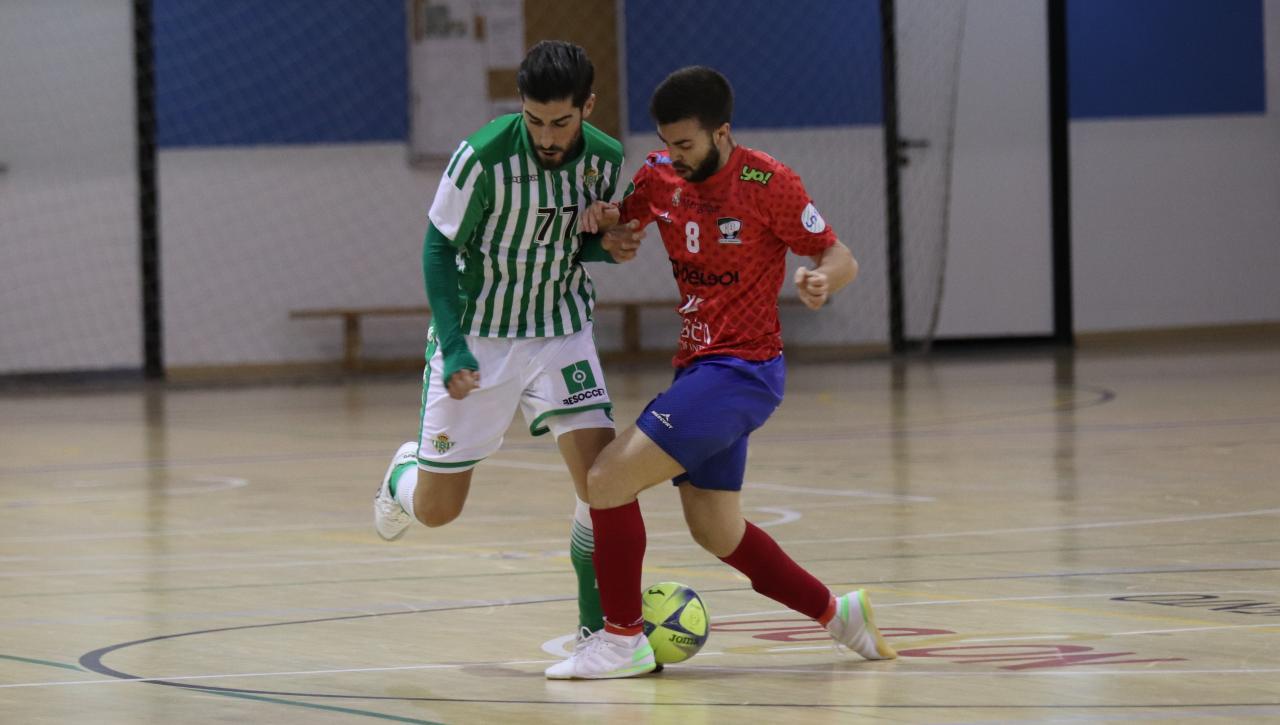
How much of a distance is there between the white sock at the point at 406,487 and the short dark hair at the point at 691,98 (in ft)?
3.84

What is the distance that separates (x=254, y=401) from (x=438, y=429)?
27.9 ft

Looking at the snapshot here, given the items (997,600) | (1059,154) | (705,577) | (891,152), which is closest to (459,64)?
(891,152)

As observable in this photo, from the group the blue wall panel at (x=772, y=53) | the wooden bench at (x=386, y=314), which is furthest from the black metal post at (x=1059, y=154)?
the wooden bench at (x=386, y=314)

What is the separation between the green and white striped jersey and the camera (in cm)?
388

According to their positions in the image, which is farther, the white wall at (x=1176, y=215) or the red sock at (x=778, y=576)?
the white wall at (x=1176, y=215)

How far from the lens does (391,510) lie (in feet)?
14.5

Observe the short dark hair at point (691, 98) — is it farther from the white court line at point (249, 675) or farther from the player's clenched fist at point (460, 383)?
the white court line at point (249, 675)

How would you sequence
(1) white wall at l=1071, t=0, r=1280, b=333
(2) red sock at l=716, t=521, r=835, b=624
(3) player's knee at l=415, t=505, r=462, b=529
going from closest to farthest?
1. (2) red sock at l=716, t=521, r=835, b=624
2. (3) player's knee at l=415, t=505, r=462, b=529
3. (1) white wall at l=1071, t=0, r=1280, b=333

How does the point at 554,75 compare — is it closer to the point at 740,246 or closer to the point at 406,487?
the point at 740,246

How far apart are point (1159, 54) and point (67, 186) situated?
9473 mm

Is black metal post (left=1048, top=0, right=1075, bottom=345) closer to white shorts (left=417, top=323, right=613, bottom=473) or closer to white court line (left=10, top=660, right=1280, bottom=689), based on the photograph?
white shorts (left=417, top=323, right=613, bottom=473)

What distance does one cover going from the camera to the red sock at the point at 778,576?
12.3 ft

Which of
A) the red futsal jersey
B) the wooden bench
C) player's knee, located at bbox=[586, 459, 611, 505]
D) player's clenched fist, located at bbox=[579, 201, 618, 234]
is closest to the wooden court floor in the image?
player's knee, located at bbox=[586, 459, 611, 505]

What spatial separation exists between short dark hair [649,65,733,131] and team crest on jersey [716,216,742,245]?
0.21 meters
